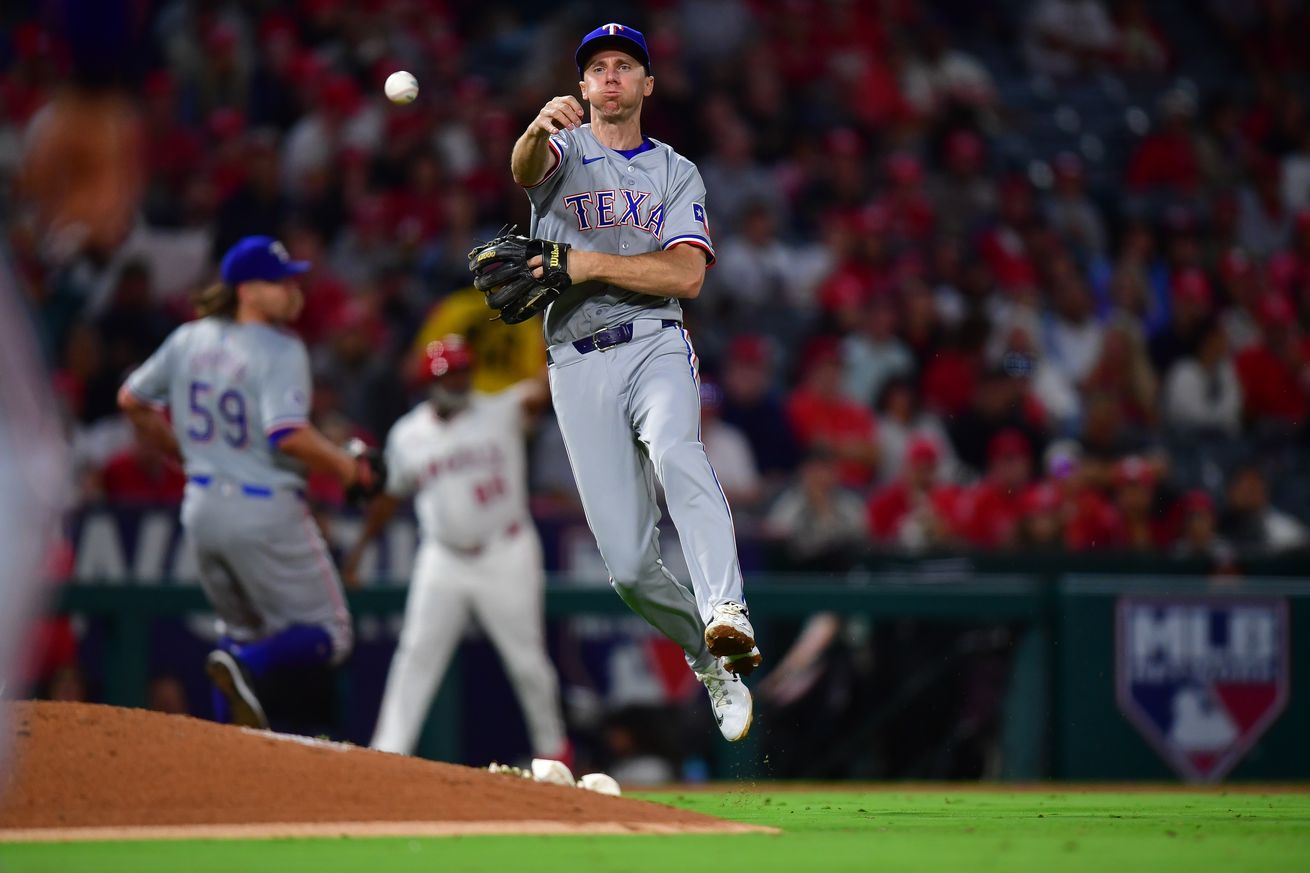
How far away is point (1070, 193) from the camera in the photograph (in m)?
15.0

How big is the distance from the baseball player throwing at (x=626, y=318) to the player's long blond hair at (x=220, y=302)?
1873 mm

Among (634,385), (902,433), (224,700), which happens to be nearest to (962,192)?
A: (902,433)

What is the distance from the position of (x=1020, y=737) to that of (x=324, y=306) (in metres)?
5.02

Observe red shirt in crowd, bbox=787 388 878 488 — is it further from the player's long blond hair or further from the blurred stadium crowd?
the player's long blond hair

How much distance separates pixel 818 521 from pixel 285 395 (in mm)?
4093

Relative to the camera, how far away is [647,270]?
19.5 feet

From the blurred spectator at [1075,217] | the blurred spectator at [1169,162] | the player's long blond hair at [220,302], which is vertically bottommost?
the player's long blond hair at [220,302]

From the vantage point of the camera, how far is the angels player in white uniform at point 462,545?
368 inches

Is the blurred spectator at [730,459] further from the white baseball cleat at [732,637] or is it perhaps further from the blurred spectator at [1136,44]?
the blurred spectator at [1136,44]

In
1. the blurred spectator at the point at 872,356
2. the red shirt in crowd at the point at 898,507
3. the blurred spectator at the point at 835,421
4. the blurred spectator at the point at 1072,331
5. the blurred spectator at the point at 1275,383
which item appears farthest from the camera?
the blurred spectator at the point at 1072,331

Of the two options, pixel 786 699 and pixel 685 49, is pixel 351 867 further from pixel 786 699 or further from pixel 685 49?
pixel 685 49

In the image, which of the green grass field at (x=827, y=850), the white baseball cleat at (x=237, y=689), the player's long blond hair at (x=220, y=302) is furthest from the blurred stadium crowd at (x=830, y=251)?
the green grass field at (x=827, y=850)

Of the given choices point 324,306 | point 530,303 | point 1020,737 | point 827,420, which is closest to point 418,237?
point 324,306

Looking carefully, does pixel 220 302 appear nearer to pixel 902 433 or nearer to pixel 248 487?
pixel 248 487
